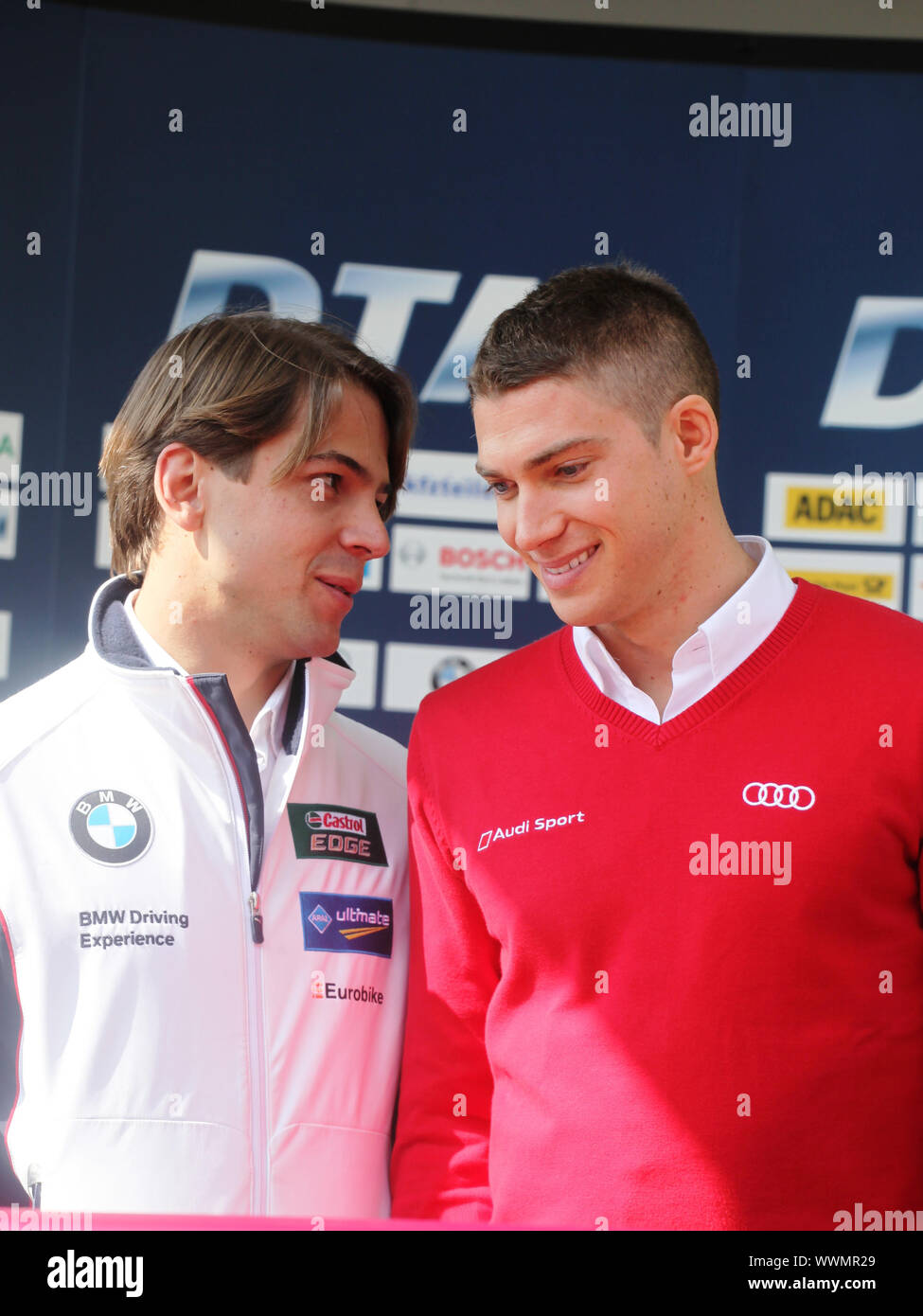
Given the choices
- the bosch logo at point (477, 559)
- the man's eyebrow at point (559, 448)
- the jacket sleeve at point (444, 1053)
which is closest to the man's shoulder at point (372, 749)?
the jacket sleeve at point (444, 1053)

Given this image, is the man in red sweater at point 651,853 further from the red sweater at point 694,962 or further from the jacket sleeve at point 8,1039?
the jacket sleeve at point 8,1039

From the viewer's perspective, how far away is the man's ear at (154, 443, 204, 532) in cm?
189

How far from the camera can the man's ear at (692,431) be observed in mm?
1682

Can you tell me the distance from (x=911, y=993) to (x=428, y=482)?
2166 mm

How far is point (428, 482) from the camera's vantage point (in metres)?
3.38

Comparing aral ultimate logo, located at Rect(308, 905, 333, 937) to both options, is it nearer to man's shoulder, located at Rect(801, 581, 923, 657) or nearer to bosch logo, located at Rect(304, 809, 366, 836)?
bosch logo, located at Rect(304, 809, 366, 836)

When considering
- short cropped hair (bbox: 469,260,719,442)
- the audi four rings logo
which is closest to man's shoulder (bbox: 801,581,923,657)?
the audi four rings logo

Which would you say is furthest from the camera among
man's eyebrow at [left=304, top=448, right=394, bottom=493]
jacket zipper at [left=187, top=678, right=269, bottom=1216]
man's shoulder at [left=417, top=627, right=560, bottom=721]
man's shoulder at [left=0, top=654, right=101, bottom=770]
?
man's eyebrow at [left=304, top=448, right=394, bottom=493]

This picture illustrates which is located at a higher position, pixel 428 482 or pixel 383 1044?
pixel 428 482

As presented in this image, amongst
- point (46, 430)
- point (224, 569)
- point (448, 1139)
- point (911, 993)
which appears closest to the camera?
point (911, 993)

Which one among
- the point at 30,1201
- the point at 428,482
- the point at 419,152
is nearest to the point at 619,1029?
the point at 30,1201

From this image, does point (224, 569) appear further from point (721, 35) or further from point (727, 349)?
point (721, 35)

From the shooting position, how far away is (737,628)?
160 centimetres

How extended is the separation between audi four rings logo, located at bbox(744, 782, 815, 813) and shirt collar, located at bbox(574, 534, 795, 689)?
150 millimetres
